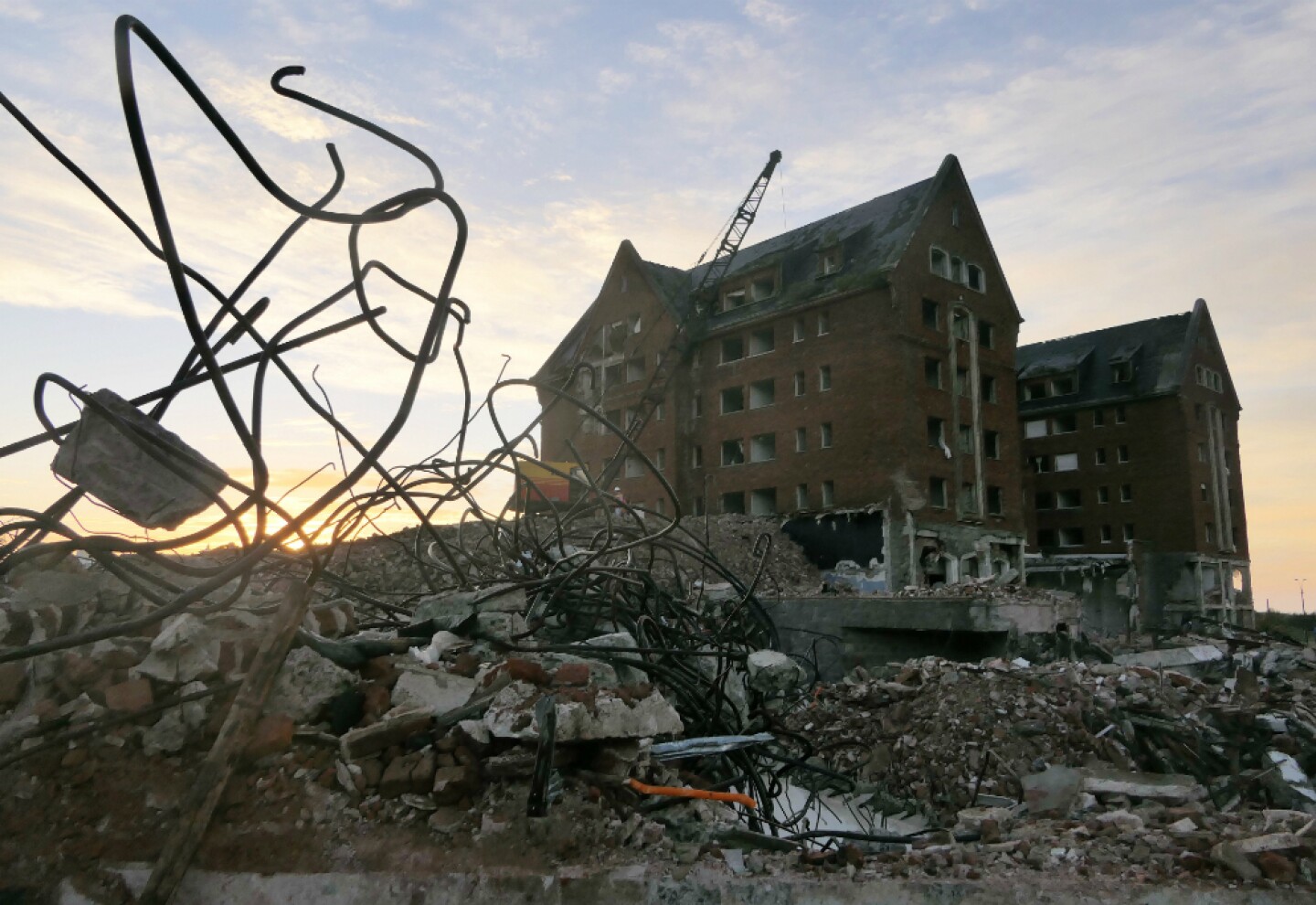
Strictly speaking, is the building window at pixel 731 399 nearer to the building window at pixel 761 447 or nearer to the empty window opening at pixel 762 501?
the building window at pixel 761 447

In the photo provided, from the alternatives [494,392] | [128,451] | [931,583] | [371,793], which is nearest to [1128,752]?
[494,392]

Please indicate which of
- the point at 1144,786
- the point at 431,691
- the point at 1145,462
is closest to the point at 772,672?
the point at 1144,786

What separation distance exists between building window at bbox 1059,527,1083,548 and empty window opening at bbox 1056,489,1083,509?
1113 mm

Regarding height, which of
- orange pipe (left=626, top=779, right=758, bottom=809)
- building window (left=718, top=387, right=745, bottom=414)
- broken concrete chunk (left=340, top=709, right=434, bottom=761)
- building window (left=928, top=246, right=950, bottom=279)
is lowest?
orange pipe (left=626, top=779, right=758, bottom=809)

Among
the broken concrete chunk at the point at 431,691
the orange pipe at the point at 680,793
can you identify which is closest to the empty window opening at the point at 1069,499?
the orange pipe at the point at 680,793

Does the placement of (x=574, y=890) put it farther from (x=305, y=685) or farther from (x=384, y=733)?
(x=305, y=685)

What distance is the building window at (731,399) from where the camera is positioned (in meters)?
31.4

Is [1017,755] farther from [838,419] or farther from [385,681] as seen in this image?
[838,419]

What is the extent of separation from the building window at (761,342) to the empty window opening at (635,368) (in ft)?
15.5

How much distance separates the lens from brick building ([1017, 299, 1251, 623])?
1483 inches

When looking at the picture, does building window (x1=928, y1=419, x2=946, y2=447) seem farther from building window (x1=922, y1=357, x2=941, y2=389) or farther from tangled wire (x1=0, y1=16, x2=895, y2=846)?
tangled wire (x1=0, y1=16, x2=895, y2=846)

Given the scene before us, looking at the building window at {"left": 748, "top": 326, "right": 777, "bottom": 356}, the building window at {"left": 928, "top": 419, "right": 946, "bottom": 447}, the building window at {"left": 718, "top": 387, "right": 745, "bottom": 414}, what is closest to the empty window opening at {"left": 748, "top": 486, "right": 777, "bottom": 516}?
the building window at {"left": 718, "top": 387, "right": 745, "bottom": 414}

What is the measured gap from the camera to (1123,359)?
133ft

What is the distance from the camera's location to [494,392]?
4117mm
